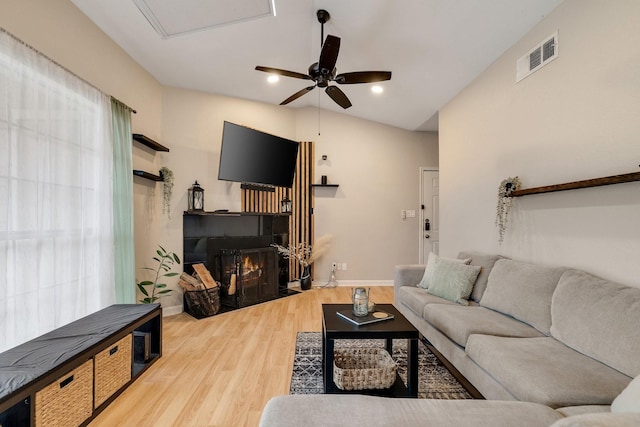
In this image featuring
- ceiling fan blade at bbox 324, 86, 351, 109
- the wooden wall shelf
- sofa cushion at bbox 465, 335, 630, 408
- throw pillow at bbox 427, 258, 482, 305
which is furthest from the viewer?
ceiling fan blade at bbox 324, 86, 351, 109

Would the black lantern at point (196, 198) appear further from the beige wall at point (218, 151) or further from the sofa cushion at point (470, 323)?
the sofa cushion at point (470, 323)

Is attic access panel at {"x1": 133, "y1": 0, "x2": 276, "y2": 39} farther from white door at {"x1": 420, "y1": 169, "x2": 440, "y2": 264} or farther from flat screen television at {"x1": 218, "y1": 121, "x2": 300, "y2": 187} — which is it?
white door at {"x1": 420, "y1": 169, "x2": 440, "y2": 264}

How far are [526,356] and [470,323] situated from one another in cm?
47

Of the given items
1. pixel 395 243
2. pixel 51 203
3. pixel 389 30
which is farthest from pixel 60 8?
pixel 395 243

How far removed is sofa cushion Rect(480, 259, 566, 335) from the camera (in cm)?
194

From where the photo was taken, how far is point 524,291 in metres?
2.09

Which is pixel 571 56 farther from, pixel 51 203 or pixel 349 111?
pixel 51 203

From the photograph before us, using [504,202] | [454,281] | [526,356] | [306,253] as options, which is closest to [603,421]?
[526,356]

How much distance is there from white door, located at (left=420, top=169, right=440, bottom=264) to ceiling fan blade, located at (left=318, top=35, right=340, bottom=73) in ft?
10.5

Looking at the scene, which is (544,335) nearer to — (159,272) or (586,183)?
(586,183)

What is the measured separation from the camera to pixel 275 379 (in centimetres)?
213

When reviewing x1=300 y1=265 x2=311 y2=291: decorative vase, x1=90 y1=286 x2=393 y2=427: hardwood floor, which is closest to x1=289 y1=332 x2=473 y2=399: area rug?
x1=90 y1=286 x2=393 y2=427: hardwood floor

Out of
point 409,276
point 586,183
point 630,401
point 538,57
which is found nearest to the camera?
point 630,401

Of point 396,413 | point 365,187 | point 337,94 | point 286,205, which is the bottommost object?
point 396,413
